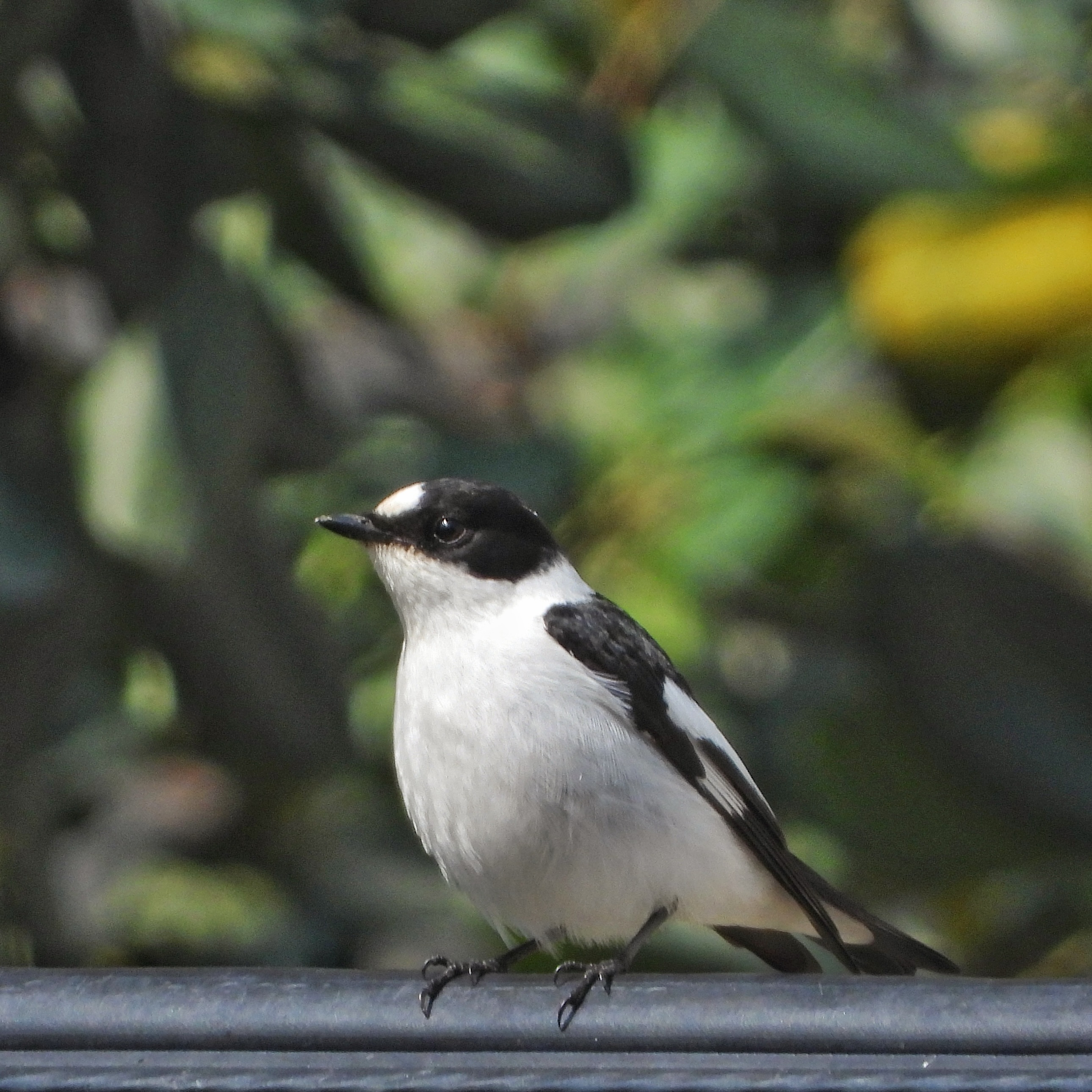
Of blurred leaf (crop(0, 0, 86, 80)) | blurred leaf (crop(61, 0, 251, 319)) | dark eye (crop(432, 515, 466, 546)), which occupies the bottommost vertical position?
dark eye (crop(432, 515, 466, 546))

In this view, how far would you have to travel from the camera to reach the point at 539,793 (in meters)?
2.05

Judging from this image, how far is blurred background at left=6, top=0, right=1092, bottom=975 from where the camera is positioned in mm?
2393

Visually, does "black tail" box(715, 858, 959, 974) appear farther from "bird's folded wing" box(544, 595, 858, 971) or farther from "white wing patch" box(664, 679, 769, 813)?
"white wing patch" box(664, 679, 769, 813)

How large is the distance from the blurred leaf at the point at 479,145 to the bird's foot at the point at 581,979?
95 centimetres

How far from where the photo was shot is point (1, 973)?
1.46 m

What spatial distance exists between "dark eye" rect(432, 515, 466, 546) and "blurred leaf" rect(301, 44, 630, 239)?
39 cm

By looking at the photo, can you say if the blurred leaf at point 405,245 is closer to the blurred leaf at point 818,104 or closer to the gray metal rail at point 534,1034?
the blurred leaf at point 818,104

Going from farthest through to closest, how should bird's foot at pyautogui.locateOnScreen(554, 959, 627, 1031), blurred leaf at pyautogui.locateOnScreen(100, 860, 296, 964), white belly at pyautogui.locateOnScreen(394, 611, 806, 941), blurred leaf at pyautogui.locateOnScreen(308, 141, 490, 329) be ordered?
1. blurred leaf at pyautogui.locateOnScreen(100, 860, 296, 964)
2. blurred leaf at pyautogui.locateOnScreen(308, 141, 490, 329)
3. white belly at pyautogui.locateOnScreen(394, 611, 806, 941)
4. bird's foot at pyautogui.locateOnScreen(554, 959, 627, 1031)

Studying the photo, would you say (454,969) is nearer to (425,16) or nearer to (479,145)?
(479,145)

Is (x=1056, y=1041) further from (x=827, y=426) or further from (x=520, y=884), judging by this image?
(x=827, y=426)

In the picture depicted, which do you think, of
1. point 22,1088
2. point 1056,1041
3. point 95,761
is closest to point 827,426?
point 95,761

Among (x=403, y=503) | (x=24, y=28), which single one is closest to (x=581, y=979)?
(x=403, y=503)

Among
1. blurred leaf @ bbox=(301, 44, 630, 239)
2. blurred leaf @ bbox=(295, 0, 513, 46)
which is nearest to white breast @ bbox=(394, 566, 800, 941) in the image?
blurred leaf @ bbox=(301, 44, 630, 239)

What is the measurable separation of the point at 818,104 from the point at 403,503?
2.35 feet
